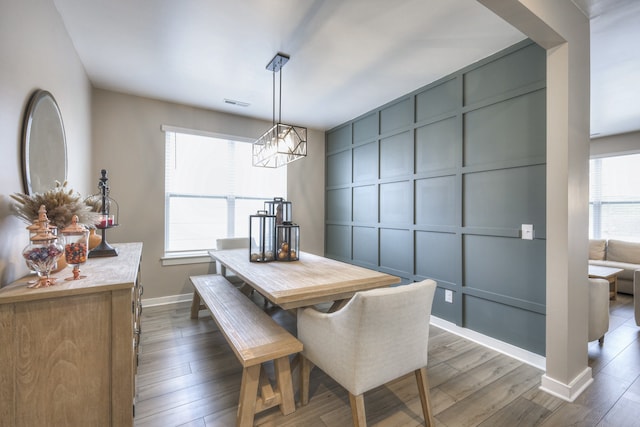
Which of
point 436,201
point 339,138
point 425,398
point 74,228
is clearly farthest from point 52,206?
point 339,138

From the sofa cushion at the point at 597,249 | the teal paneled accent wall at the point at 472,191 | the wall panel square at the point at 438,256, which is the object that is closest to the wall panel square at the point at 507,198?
the teal paneled accent wall at the point at 472,191

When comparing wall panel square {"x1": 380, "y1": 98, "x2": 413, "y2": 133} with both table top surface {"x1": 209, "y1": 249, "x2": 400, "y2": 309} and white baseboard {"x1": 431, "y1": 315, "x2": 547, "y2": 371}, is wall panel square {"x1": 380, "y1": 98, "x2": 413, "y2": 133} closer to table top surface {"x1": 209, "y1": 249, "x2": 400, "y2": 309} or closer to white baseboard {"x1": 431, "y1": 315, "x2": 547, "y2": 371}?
table top surface {"x1": 209, "y1": 249, "x2": 400, "y2": 309}

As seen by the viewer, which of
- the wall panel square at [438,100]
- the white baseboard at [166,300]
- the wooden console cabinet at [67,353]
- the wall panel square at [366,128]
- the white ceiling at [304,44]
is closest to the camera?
the wooden console cabinet at [67,353]

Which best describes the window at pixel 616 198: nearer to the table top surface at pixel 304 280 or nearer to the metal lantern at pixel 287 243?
the table top surface at pixel 304 280

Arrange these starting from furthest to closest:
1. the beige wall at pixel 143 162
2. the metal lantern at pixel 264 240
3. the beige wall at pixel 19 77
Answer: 1. the beige wall at pixel 143 162
2. the metal lantern at pixel 264 240
3. the beige wall at pixel 19 77

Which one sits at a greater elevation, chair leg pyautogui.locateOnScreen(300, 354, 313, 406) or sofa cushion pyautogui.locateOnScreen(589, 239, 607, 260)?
sofa cushion pyautogui.locateOnScreen(589, 239, 607, 260)

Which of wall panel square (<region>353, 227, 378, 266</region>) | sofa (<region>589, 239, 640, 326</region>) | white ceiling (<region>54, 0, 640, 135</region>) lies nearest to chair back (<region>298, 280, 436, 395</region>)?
white ceiling (<region>54, 0, 640, 135</region>)

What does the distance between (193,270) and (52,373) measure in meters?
2.69

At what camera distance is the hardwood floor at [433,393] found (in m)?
1.64

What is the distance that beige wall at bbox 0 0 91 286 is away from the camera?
129 centimetres

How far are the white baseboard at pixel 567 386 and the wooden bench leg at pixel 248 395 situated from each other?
6.41 ft

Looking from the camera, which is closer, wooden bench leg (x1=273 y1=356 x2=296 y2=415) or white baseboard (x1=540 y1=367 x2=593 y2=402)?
wooden bench leg (x1=273 y1=356 x2=296 y2=415)

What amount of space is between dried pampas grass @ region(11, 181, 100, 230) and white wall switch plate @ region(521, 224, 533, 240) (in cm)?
305

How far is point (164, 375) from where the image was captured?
6.72 feet
